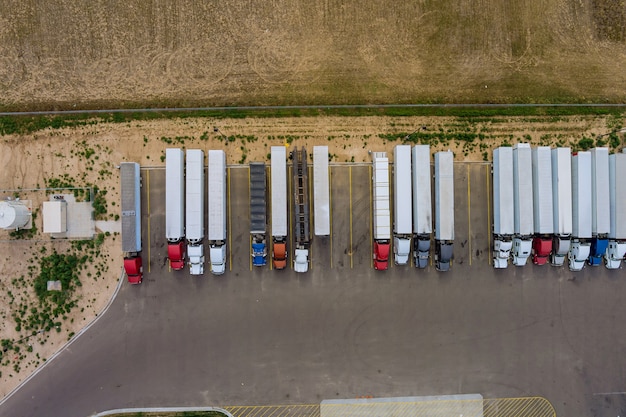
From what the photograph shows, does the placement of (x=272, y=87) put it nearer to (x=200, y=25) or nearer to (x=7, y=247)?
(x=200, y=25)

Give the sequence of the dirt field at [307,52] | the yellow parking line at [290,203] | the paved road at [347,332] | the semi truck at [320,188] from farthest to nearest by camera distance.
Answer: the dirt field at [307,52], the yellow parking line at [290,203], the paved road at [347,332], the semi truck at [320,188]

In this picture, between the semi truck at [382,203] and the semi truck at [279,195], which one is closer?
the semi truck at [279,195]

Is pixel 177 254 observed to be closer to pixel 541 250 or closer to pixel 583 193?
pixel 541 250

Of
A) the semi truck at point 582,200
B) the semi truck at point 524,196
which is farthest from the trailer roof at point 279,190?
the semi truck at point 582,200

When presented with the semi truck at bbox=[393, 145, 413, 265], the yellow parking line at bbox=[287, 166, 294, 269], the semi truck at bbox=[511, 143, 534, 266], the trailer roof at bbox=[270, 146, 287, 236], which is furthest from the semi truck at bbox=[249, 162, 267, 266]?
the semi truck at bbox=[511, 143, 534, 266]

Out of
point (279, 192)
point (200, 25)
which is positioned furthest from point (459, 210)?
point (200, 25)

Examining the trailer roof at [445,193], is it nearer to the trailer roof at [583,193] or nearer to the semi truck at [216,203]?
the trailer roof at [583,193]

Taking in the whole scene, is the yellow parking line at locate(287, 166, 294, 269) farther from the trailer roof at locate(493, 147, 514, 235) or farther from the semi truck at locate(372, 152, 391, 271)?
the trailer roof at locate(493, 147, 514, 235)

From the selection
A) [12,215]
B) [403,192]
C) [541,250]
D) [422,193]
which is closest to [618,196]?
[541,250]

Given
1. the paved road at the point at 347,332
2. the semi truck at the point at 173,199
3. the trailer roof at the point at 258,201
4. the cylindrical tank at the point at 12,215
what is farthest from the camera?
the paved road at the point at 347,332
